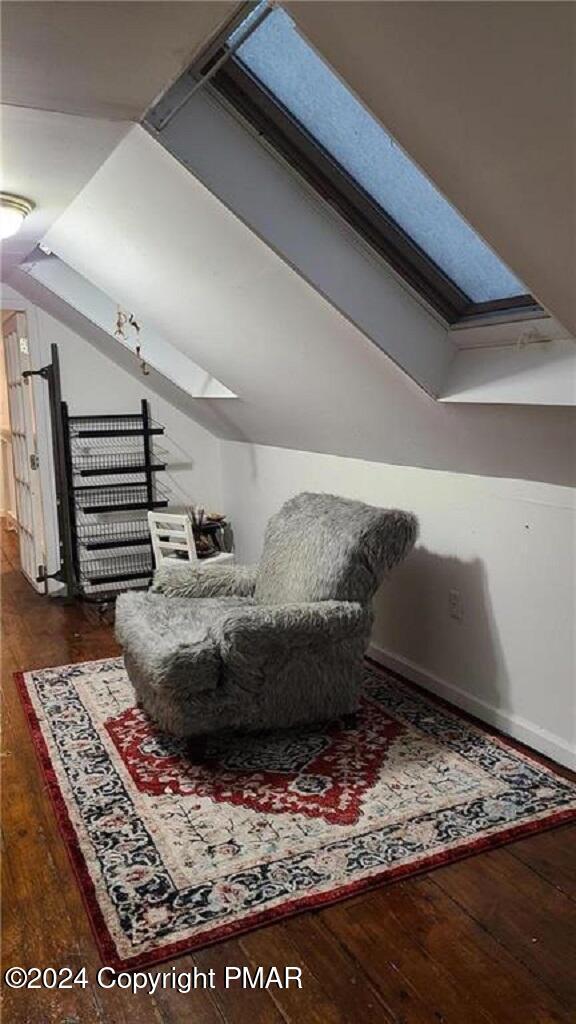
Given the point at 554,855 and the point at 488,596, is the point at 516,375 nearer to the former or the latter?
the point at 488,596

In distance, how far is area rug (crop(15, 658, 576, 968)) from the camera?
6.54 ft

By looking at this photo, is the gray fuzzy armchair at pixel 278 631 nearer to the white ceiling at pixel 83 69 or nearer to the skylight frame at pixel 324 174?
the skylight frame at pixel 324 174

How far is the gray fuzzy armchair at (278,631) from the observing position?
2592 millimetres

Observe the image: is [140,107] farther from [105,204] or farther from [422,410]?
[422,410]

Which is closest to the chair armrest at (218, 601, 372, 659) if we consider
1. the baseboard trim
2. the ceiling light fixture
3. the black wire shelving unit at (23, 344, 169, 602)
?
the baseboard trim

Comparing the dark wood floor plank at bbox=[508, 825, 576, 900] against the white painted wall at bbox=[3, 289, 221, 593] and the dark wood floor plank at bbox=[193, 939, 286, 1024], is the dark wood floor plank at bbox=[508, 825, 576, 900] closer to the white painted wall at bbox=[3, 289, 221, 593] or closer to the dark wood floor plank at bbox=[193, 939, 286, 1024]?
the dark wood floor plank at bbox=[193, 939, 286, 1024]

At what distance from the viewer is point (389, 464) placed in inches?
137

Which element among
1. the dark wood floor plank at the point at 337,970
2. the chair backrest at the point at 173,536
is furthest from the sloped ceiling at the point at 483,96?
the chair backrest at the point at 173,536

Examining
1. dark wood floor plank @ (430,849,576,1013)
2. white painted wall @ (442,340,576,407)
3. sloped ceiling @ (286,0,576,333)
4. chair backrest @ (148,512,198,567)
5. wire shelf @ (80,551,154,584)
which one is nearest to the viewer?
sloped ceiling @ (286,0,576,333)

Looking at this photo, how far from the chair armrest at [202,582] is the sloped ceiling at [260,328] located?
821 millimetres

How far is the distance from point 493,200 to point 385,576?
1546 mm

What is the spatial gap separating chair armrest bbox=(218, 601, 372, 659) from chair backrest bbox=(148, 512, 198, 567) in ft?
5.64

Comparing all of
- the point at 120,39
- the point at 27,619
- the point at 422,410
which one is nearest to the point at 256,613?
the point at 422,410

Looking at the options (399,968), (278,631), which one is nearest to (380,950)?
(399,968)
